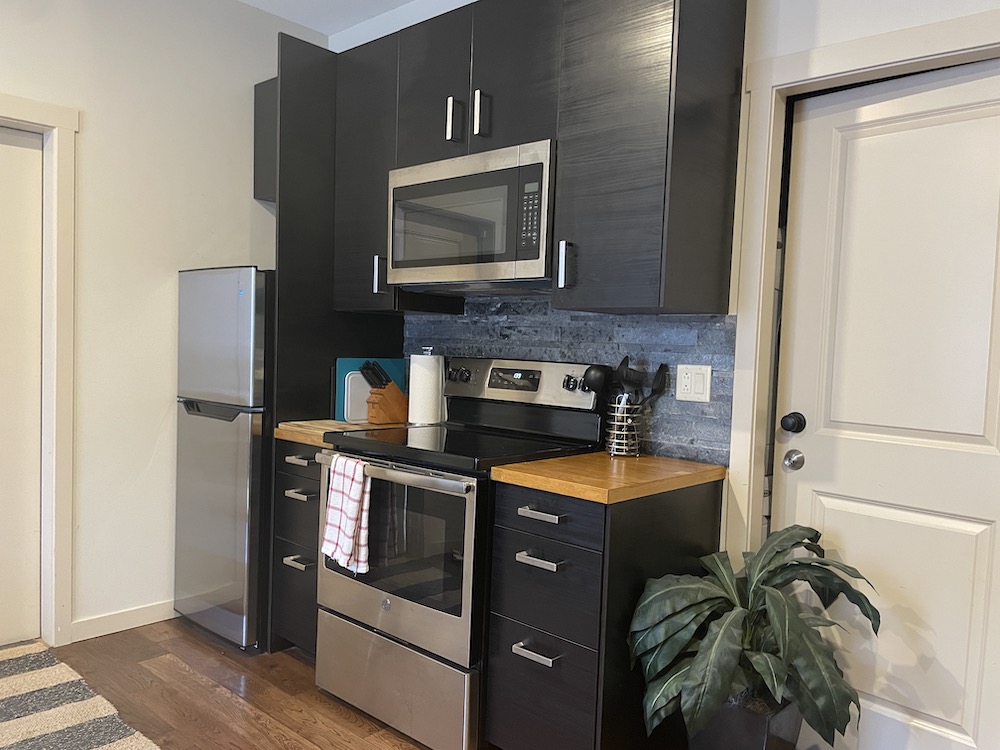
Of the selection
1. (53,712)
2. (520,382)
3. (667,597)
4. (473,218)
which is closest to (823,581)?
(667,597)

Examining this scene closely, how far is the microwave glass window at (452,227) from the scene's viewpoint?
2.31 meters

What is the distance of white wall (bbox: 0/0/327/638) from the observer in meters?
2.73

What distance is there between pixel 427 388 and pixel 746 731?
5.17ft

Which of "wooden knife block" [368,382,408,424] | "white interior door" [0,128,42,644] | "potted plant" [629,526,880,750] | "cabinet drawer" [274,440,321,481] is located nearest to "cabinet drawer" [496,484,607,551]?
"potted plant" [629,526,880,750]

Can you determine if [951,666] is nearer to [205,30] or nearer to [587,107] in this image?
[587,107]

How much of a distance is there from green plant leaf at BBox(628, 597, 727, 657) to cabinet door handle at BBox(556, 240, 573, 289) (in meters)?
0.93

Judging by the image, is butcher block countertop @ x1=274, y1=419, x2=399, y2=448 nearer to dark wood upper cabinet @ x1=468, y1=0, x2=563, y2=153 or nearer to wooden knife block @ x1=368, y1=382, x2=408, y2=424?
wooden knife block @ x1=368, y1=382, x2=408, y2=424

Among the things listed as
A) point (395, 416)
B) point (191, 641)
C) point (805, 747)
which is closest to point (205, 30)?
point (395, 416)

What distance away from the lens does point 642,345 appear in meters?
2.40

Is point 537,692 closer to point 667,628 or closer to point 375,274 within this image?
point 667,628

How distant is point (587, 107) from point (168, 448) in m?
2.14

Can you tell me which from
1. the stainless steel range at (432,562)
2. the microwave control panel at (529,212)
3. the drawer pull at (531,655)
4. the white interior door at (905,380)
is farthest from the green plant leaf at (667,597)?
the microwave control panel at (529,212)

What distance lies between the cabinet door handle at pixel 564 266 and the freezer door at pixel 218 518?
1280 millimetres

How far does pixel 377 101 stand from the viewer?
275 cm
